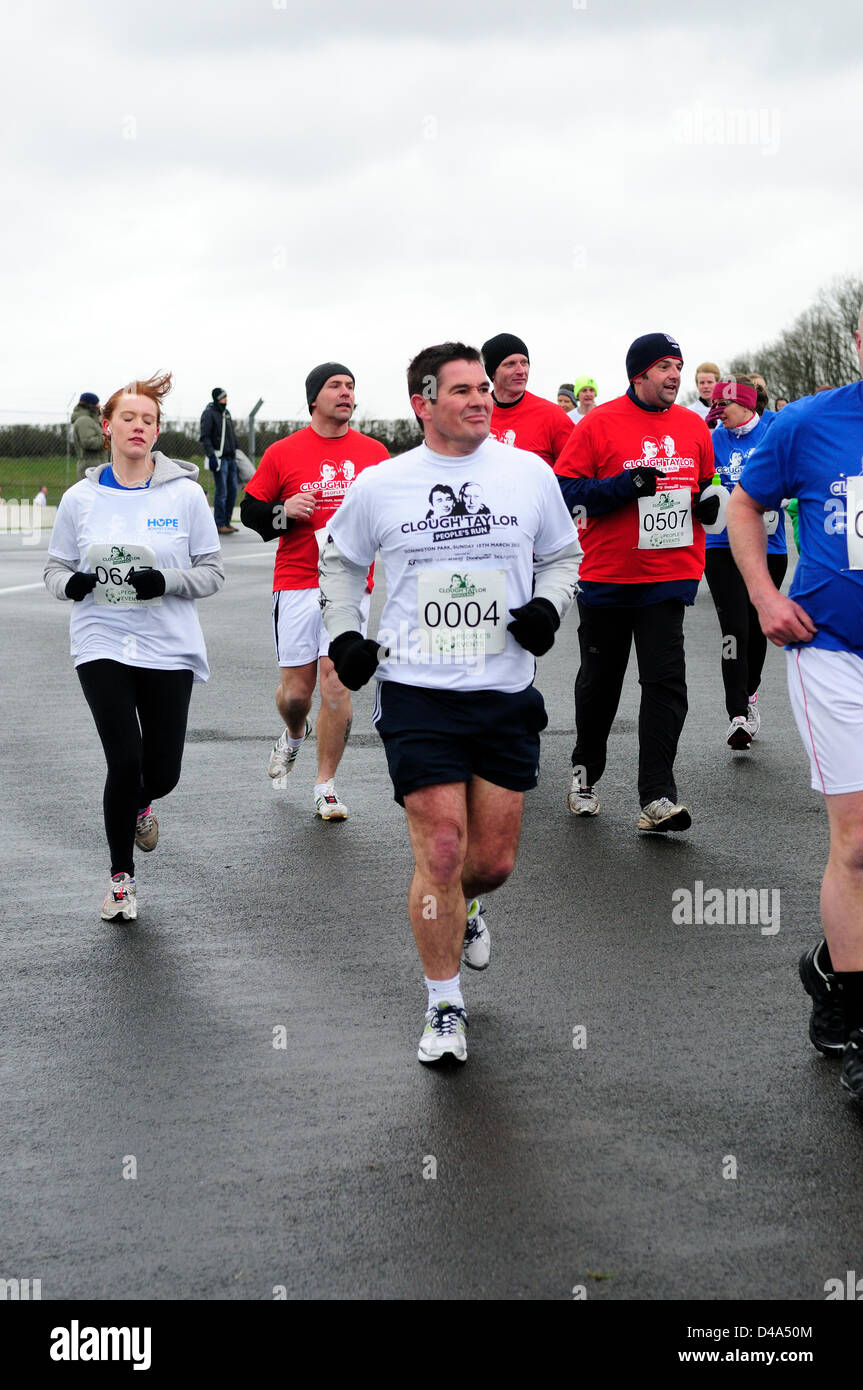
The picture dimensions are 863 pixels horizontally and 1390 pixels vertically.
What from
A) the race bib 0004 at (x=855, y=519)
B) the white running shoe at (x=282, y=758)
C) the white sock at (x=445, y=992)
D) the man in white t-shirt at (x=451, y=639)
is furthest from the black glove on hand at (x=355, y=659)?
the white running shoe at (x=282, y=758)

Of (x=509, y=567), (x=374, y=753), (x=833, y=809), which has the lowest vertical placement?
(x=374, y=753)

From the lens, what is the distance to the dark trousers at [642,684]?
25.0 ft

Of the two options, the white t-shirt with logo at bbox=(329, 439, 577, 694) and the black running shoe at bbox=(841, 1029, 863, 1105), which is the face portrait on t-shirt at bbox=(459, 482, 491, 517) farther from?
the black running shoe at bbox=(841, 1029, 863, 1105)

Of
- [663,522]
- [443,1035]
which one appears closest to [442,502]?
[443,1035]

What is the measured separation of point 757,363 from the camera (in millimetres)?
75688

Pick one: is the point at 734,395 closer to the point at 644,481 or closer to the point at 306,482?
the point at 644,481

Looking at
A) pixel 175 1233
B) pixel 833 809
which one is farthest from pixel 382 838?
pixel 175 1233

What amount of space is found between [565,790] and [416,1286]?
539cm

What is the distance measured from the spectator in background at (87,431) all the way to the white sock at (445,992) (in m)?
19.1

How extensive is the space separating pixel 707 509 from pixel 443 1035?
152 inches

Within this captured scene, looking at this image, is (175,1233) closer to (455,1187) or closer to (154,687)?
(455,1187)

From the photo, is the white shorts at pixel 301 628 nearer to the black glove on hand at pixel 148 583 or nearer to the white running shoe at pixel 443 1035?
the black glove on hand at pixel 148 583

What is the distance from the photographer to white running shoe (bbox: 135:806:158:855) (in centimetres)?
679
